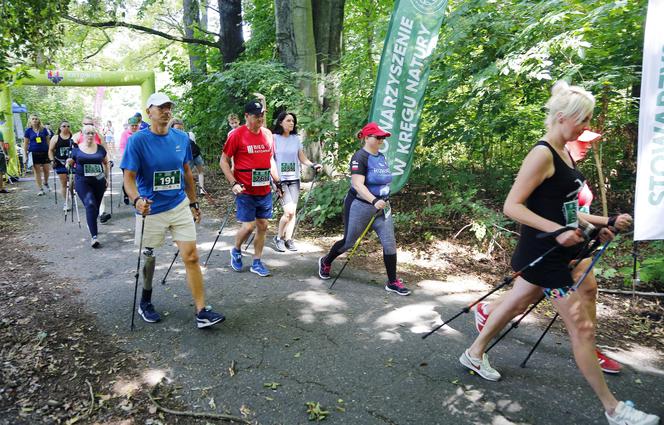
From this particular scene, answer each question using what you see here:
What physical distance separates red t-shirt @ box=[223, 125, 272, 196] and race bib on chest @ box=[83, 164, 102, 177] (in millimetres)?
3198

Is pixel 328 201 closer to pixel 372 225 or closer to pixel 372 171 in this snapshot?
pixel 372 225

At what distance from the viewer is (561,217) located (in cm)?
291

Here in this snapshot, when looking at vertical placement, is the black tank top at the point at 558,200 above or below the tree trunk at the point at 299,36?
below

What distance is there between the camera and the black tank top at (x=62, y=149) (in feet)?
32.9

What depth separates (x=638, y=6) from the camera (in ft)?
17.3

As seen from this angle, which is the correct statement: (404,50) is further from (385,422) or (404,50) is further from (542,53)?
(385,422)

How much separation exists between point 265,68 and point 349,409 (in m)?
7.77

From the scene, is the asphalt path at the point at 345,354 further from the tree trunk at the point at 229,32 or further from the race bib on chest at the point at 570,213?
the tree trunk at the point at 229,32

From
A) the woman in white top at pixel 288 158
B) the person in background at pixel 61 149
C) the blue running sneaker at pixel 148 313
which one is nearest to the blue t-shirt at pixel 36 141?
the person in background at pixel 61 149

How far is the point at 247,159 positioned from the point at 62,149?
21.7 ft

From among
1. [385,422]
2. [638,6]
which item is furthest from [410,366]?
[638,6]

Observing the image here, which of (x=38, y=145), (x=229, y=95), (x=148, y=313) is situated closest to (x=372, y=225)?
(x=148, y=313)

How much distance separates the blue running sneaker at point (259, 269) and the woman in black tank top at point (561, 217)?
11.9ft

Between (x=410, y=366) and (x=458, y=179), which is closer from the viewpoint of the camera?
(x=410, y=366)
